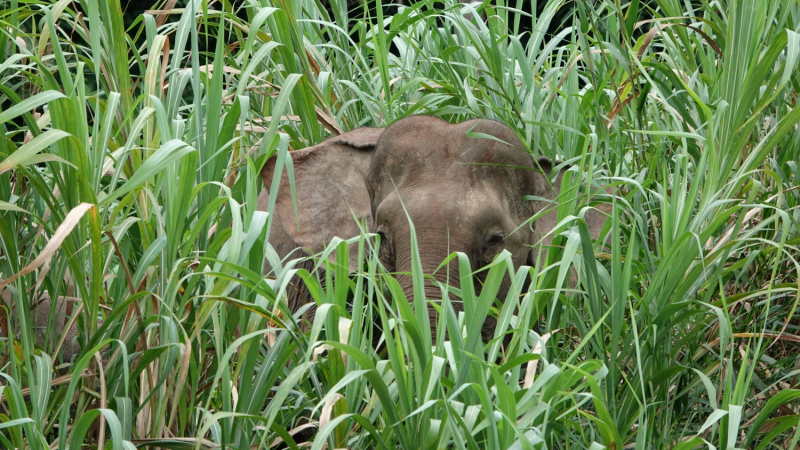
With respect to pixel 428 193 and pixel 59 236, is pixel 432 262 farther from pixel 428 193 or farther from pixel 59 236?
pixel 59 236

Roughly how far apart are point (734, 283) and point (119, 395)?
1516 millimetres

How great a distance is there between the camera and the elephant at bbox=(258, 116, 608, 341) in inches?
107

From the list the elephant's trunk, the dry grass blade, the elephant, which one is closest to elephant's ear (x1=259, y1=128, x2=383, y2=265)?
the elephant

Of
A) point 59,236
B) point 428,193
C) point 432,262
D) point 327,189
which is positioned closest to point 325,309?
point 59,236

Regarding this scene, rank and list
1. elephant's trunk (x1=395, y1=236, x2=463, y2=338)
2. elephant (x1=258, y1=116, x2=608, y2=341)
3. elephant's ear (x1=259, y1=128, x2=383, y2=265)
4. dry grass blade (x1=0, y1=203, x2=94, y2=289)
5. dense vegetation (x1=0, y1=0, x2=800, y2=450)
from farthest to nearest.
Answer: elephant's ear (x1=259, y1=128, x2=383, y2=265), elephant (x1=258, y1=116, x2=608, y2=341), elephant's trunk (x1=395, y1=236, x2=463, y2=338), dense vegetation (x1=0, y1=0, x2=800, y2=450), dry grass blade (x1=0, y1=203, x2=94, y2=289)

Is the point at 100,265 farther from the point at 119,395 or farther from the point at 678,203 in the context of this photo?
the point at 678,203

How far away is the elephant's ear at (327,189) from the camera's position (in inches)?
120

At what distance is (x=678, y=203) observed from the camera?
1.92 m

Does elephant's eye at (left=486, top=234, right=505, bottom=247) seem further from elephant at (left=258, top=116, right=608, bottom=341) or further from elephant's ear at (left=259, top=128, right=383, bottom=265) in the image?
elephant's ear at (left=259, top=128, right=383, bottom=265)

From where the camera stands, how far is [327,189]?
3.12 metres

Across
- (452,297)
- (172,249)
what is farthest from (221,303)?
(452,297)

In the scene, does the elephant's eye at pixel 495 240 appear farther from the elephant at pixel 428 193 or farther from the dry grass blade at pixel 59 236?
the dry grass blade at pixel 59 236

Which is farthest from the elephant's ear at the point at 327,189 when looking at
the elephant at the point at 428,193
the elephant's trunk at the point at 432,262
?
the elephant's trunk at the point at 432,262

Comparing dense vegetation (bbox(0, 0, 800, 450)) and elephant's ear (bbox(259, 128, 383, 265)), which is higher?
dense vegetation (bbox(0, 0, 800, 450))
